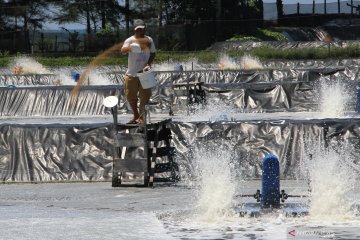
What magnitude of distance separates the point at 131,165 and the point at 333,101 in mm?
11045

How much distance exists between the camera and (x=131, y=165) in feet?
47.7

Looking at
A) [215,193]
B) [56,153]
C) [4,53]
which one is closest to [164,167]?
[56,153]

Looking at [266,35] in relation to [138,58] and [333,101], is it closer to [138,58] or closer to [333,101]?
[333,101]

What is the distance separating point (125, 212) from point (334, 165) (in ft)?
7.83

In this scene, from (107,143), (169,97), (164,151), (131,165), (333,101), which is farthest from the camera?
(169,97)

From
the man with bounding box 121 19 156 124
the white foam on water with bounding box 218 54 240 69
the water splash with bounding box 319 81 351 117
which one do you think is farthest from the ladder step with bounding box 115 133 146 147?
the white foam on water with bounding box 218 54 240 69

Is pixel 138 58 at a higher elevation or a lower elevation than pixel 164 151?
higher

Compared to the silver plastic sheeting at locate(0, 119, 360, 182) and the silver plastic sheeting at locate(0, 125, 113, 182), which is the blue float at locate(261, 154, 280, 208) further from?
the silver plastic sheeting at locate(0, 125, 113, 182)

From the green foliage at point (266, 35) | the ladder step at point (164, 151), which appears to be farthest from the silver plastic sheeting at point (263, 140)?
the green foliage at point (266, 35)

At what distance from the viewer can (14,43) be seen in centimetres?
5709

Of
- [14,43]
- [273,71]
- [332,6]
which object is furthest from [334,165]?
[332,6]

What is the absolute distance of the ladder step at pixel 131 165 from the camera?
14.5 meters

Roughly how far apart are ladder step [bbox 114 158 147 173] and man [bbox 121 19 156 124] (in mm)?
836

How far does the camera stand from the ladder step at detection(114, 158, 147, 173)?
47.6ft
